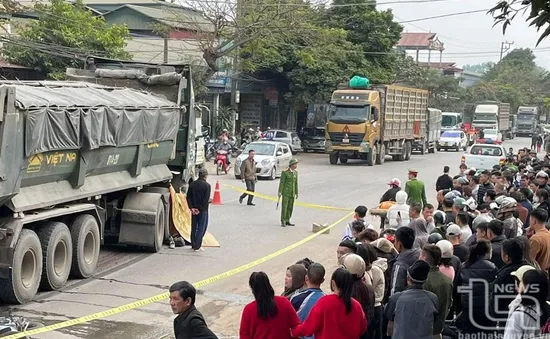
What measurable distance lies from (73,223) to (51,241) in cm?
101

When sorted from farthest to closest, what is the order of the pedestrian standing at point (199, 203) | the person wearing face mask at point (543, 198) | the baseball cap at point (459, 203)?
the pedestrian standing at point (199, 203)
the person wearing face mask at point (543, 198)
the baseball cap at point (459, 203)

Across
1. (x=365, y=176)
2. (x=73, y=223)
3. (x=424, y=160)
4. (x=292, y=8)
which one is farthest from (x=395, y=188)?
(x=424, y=160)

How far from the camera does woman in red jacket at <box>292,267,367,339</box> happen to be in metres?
6.11

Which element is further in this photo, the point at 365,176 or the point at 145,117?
the point at 365,176

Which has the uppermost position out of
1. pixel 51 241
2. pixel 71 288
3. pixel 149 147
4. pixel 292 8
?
pixel 292 8

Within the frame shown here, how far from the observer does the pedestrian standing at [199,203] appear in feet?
49.2

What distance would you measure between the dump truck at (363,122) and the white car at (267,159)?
6.33 meters

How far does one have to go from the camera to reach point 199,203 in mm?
15008

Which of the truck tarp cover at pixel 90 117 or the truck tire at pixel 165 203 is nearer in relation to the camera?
the truck tarp cover at pixel 90 117

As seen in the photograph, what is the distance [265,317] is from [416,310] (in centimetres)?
123

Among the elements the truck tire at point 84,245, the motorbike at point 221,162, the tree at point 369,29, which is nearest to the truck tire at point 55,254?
the truck tire at point 84,245

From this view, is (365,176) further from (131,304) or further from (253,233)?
(131,304)

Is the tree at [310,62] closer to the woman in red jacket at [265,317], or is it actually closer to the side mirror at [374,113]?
the side mirror at [374,113]

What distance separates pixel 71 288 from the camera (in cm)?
1214
